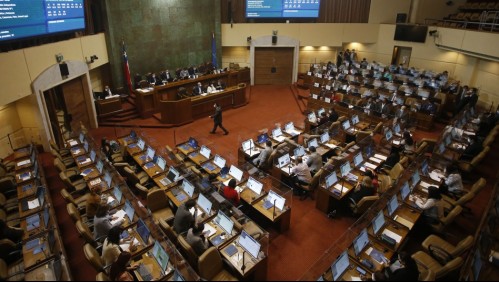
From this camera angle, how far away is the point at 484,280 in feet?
17.3

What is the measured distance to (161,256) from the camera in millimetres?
5480

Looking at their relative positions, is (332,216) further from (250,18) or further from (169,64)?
(250,18)

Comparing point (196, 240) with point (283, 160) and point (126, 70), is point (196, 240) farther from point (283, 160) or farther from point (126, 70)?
point (126, 70)

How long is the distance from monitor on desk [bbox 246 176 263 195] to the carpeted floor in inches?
41.5

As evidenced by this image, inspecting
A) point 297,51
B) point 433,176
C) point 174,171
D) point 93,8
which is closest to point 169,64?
point 93,8

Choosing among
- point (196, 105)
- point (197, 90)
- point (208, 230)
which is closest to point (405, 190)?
point (208, 230)

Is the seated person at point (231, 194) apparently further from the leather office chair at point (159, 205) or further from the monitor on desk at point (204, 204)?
the leather office chair at point (159, 205)

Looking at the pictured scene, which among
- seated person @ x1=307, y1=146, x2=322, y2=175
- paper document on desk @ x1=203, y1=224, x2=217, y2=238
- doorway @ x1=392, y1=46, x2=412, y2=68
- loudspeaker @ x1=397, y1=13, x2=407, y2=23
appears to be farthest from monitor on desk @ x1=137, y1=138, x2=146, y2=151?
loudspeaker @ x1=397, y1=13, x2=407, y2=23

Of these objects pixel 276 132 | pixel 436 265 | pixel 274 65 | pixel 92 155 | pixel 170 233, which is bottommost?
pixel 436 265

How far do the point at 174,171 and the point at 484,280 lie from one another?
705 centimetres

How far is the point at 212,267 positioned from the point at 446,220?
5114 millimetres

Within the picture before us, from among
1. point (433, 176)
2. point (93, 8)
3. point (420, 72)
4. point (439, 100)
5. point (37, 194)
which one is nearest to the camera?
point (37, 194)

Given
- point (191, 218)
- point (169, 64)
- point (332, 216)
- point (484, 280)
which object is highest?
point (169, 64)

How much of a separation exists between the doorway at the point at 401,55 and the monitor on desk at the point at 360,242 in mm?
17025
